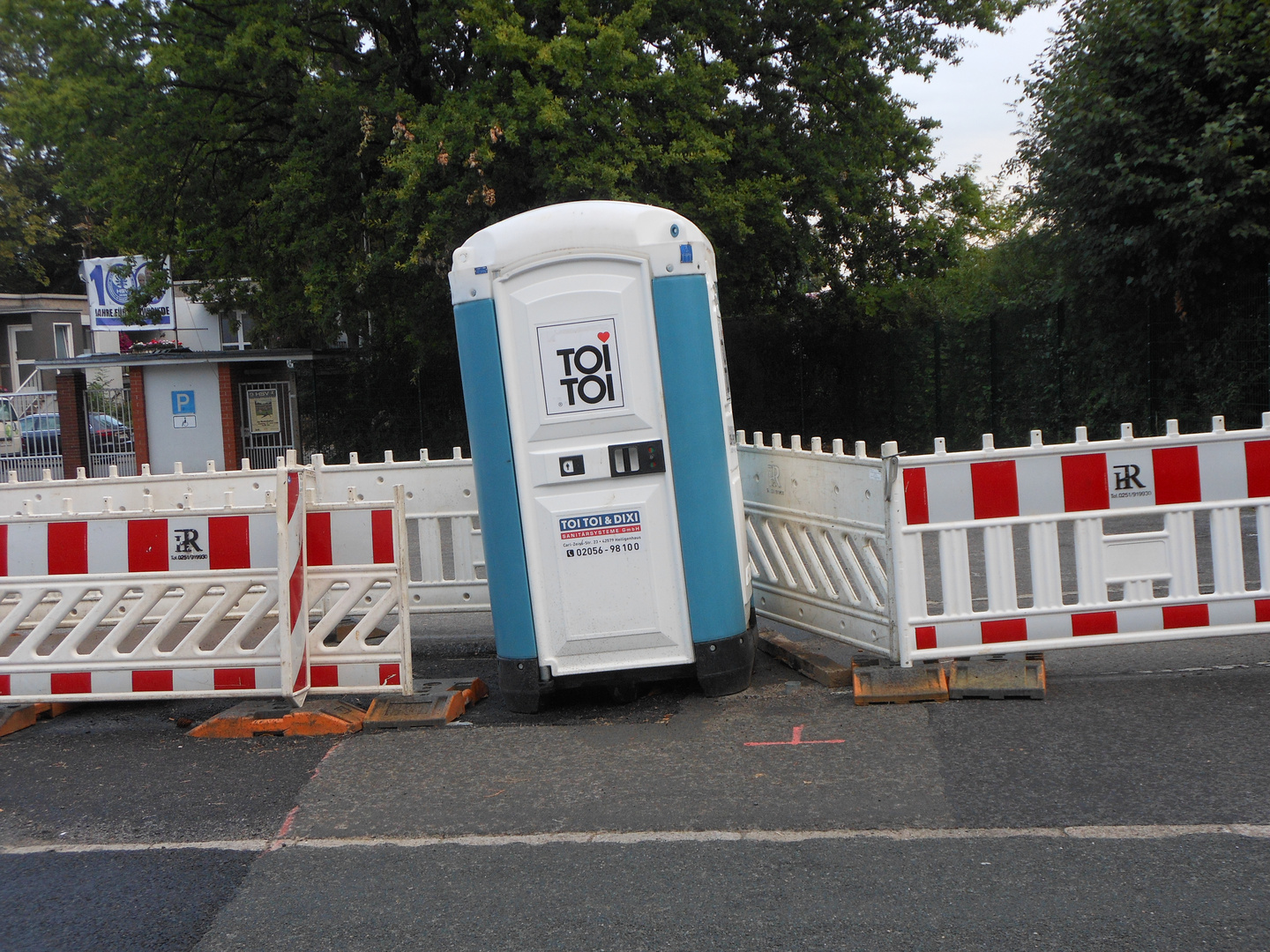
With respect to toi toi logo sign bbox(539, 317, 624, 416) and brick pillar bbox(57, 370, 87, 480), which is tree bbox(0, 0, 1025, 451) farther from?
toi toi logo sign bbox(539, 317, 624, 416)

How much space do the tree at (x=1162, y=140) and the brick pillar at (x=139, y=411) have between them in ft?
63.4

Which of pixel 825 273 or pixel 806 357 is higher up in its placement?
pixel 825 273

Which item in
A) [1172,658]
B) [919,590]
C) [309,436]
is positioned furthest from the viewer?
[309,436]

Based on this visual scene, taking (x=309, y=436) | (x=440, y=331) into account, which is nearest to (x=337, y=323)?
(x=440, y=331)

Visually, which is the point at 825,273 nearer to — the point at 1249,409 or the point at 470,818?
the point at 1249,409

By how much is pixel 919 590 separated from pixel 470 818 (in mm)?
2701

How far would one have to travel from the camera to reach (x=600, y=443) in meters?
5.88

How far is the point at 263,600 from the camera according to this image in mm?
6051

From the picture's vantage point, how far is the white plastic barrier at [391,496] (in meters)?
8.21

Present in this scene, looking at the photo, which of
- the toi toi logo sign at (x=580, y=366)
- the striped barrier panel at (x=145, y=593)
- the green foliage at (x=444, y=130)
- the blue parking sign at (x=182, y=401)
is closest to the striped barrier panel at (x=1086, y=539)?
the toi toi logo sign at (x=580, y=366)

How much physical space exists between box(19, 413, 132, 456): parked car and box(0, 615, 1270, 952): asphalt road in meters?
22.3

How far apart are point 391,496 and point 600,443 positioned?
3333 mm

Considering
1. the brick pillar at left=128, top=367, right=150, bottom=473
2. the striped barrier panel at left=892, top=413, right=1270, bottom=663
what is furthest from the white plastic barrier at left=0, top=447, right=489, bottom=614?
the brick pillar at left=128, top=367, right=150, bottom=473

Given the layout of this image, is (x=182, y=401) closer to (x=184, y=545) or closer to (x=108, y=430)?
(x=108, y=430)
